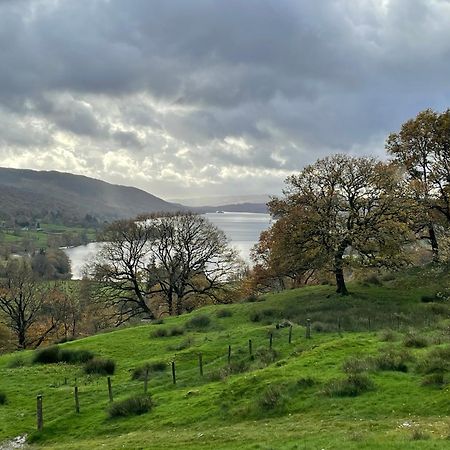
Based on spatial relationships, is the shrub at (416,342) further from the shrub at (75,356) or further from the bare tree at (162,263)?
the bare tree at (162,263)

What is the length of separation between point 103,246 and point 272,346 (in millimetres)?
39504

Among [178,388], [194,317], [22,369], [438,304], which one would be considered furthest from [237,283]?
[178,388]

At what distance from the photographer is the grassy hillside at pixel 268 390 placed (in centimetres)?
Answer: 1488

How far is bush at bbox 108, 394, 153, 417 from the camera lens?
20.0 m

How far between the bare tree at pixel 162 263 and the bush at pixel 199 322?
2036cm

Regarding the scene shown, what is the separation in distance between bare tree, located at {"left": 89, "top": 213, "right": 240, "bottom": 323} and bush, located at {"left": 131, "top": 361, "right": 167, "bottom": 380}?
3281cm

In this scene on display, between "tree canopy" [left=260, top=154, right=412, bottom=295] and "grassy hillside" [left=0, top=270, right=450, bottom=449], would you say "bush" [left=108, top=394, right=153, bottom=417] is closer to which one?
"grassy hillside" [left=0, top=270, right=450, bottom=449]

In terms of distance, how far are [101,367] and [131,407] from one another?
9.51 metres

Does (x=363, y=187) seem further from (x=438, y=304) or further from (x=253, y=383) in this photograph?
(x=253, y=383)

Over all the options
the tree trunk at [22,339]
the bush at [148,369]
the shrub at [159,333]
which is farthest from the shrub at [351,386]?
the tree trunk at [22,339]

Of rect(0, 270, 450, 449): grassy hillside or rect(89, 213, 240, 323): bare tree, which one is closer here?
rect(0, 270, 450, 449): grassy hillside

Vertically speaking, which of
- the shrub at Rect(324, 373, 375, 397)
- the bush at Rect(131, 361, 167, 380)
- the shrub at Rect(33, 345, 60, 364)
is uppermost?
the shrub at Rect(324, 373, 375, 397)

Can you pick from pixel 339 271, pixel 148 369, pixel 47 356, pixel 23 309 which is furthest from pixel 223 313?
pixel 23 309

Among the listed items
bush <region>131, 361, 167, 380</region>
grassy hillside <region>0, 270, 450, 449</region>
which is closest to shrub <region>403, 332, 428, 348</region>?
grassy hillside <region>0, 270, 450, 449</region>
